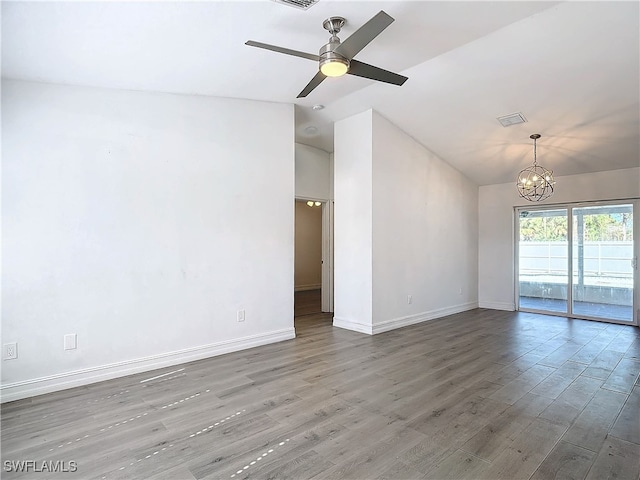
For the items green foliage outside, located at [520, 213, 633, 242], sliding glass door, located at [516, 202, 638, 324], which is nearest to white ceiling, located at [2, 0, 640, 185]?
green foliage outside, located at [520, 213, 633, 242]

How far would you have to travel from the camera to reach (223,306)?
4.11 metres

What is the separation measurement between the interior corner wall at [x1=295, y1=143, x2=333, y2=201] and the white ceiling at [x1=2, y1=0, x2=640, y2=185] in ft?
3.16

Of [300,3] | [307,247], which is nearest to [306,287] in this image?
[307,247]

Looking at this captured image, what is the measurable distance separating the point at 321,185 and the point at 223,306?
3247 millimetres

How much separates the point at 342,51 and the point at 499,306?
20.9 feet

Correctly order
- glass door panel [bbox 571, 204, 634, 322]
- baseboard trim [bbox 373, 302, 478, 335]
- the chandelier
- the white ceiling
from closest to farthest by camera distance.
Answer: the white ceiling → baseboard trim [bbox 373, 302, 478, 335] → the chandelier → glass door panel [bbox 571, 204, 634, 322]

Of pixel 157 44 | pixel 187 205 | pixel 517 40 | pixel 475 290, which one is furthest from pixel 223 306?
pixel 475 290

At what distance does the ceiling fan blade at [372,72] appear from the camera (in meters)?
2.80

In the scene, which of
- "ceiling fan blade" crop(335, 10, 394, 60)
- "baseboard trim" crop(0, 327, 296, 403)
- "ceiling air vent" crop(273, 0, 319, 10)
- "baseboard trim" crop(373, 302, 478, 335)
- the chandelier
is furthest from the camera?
the chandelier

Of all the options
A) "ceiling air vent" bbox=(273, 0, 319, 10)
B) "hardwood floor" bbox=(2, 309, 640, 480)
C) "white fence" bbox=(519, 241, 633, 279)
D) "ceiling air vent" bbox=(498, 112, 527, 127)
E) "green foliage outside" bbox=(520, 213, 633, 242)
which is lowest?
"hardwood floor" bbox=(2, 309, 640, 480)

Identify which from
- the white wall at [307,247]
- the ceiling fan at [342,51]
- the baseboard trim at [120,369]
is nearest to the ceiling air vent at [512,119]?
the ceiling fan at [342,51]

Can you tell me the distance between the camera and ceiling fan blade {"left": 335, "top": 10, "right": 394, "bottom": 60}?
2194mm

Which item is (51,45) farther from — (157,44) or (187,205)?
(187,205)

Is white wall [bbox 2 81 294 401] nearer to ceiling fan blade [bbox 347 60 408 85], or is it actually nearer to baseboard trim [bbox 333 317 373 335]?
baseboard trim [bbox 333 317 373 335]
